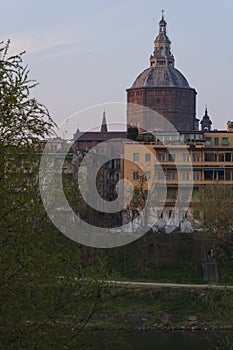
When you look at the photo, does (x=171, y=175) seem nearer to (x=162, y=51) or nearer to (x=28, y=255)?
(x=162, y=51)

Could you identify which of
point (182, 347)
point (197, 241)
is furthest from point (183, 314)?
point (197, 241)

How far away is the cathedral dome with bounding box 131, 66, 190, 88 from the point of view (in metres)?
62.1

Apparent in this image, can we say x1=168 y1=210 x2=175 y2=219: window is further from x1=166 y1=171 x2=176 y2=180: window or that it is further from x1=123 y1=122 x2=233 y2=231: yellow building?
x1=166 y1=171 x2=176 y2=180: window

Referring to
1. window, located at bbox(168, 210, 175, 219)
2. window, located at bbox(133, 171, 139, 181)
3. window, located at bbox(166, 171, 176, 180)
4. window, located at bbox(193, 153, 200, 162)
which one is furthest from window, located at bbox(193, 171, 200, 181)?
window, located at bbox(133, 171, 139, 181)

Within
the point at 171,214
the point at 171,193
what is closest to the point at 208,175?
the point at 171,193

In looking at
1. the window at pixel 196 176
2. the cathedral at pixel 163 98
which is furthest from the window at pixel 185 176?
the cathedral at pixel 163 98

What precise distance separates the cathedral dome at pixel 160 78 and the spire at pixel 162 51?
3.15 ft

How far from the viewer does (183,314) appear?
2452 centimetres

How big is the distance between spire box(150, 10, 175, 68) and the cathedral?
968mm

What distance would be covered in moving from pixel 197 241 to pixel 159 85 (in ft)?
105

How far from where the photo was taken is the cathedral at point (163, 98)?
61.4 meters

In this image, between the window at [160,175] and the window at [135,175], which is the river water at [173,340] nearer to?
the window at [135,175]

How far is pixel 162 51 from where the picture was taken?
66000 millimetres

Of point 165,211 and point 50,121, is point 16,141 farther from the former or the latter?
point 165,211
